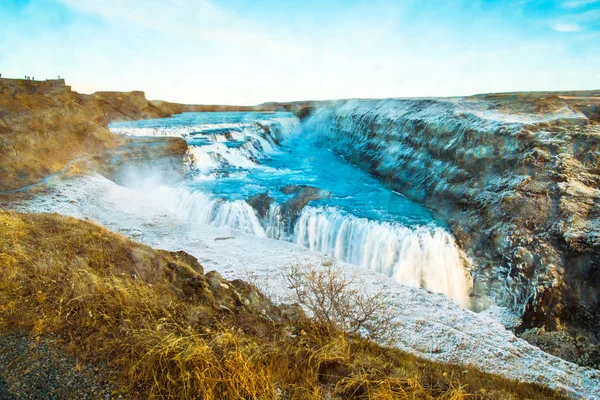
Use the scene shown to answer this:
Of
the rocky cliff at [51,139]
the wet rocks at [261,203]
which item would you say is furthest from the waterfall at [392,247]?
the rocky cliff at [51,139]

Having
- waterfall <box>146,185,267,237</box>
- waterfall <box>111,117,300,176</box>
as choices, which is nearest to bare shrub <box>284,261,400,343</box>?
waterfall <box>146,185,267,237</box>

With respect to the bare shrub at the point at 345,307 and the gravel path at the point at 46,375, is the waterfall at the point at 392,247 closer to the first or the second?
the bare shrub at the point at 345,307

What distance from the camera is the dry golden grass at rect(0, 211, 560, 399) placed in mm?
3410

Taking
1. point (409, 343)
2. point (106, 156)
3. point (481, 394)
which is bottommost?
point (409, 343)

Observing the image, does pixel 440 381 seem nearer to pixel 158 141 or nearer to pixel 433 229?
pixel 433 229

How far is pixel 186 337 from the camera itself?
3.68 meters

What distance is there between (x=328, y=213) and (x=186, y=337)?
10.5 metres

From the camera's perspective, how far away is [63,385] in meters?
3.21

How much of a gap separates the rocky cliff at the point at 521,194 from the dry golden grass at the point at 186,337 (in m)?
4.95

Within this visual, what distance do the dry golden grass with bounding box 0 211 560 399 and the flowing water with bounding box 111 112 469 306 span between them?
240 inches

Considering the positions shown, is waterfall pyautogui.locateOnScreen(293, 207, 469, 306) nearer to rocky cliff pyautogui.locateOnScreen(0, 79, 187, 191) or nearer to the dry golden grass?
the dry golden grass

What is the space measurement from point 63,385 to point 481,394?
4.70m

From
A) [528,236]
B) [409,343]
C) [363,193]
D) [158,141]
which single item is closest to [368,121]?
[363,193]

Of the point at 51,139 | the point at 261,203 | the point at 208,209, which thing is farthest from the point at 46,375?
the point at 51,139
